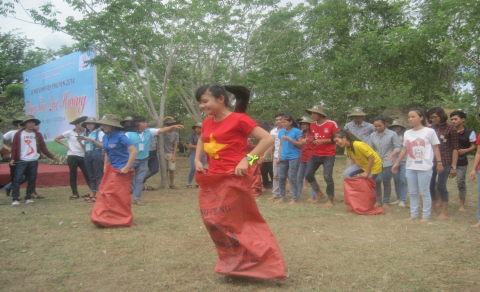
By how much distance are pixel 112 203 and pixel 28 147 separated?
322 centimetres

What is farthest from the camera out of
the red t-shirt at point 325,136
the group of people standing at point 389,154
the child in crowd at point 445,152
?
the red t-shirt at point 325,136

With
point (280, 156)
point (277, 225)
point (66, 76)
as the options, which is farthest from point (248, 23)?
point (277, 225)

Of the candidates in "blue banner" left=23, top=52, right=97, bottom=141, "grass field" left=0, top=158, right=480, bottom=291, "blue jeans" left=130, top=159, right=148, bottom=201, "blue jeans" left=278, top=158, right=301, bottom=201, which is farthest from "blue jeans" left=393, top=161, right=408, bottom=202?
"blue banner" left=23, top=52, right=97, bottom=141

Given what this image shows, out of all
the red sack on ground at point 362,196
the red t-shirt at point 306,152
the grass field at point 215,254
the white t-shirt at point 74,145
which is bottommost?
the grass field at point 215,254

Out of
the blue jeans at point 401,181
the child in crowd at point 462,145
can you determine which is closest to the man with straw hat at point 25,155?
the blue jeans at point 401,181

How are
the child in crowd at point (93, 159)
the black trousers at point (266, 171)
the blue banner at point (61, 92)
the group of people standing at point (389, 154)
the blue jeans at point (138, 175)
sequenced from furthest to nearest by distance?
the blue banner at point (61, 92) → the black trousers at point (266, 171) → the child in crowd at point (93, 159) → the blue jeans at point (138, 175) → the group of people standing at point (389, 154)

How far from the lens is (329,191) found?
24.2ft

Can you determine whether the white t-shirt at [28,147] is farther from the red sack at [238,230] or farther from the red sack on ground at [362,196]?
the red sack on ground at [362,196]

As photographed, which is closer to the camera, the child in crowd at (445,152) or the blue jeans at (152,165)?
the child in crowd at (445,152)

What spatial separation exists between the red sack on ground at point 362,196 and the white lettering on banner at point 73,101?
1052 cm

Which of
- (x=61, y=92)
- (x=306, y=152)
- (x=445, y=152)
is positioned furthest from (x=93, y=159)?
(x=61, y=92)

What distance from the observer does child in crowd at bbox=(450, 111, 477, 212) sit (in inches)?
250

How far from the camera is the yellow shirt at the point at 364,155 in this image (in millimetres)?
6422

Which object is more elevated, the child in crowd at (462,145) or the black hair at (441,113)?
the black hair at (441,113)
